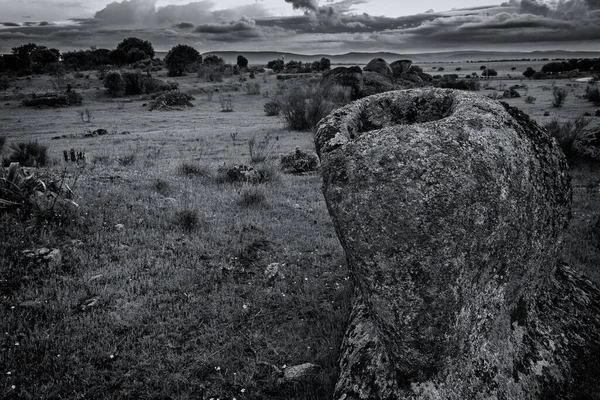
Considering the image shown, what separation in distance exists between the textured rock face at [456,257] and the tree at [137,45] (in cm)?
7078

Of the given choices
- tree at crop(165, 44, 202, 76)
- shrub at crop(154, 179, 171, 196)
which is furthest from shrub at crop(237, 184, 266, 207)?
tree at crop(165, 44, 202, 76)

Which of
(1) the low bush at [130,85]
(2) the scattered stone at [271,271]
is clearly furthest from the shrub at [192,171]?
(1) the low bush at [130,85]

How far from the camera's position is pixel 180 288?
4.90 metres

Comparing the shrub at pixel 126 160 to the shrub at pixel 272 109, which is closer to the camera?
the shrub at pixel 126 160

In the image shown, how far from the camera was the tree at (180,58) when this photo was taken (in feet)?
146

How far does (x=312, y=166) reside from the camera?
10.9 m

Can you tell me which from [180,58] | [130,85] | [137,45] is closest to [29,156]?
[130,85]

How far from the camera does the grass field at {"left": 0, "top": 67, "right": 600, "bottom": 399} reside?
3570 mm

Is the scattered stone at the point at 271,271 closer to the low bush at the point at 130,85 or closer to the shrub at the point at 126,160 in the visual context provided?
the shrub at the point at 126,160

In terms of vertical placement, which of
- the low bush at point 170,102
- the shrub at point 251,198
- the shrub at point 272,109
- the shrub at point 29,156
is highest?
the low bush at point 170,102

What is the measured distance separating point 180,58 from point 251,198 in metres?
42.7

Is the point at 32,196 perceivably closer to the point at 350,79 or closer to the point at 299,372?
the point at 299,372

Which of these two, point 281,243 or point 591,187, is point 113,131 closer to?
point 281,243

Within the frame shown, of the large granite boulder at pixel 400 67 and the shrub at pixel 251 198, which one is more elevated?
the large granite boulder at pixel 400 67
